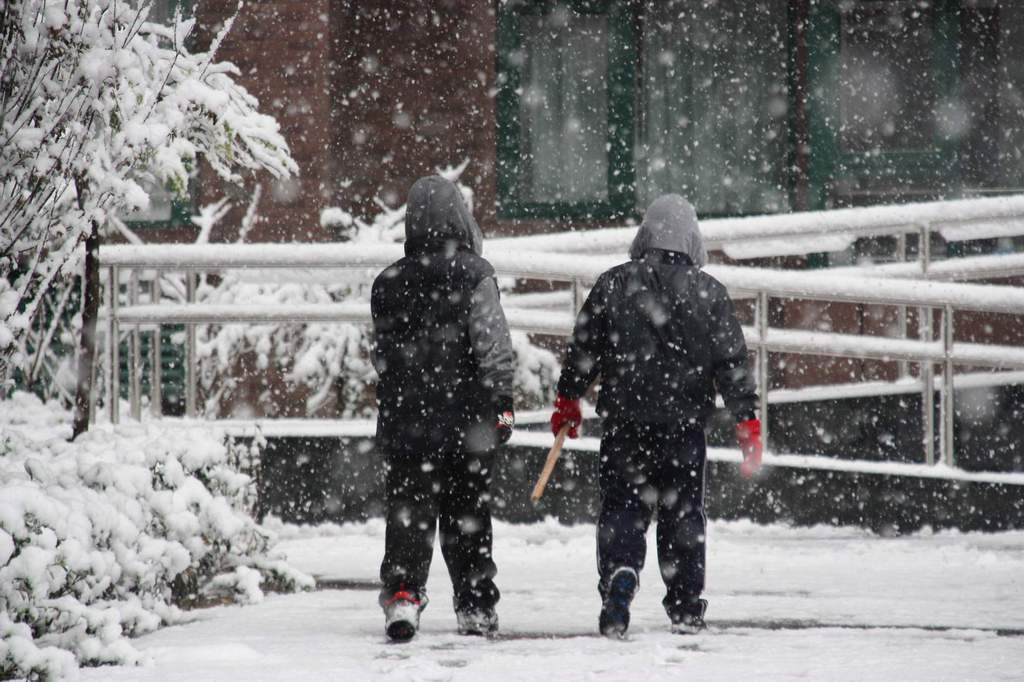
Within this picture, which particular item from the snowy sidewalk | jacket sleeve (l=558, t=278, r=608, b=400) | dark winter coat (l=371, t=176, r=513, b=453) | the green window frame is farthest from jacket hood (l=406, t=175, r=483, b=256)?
the green window frame

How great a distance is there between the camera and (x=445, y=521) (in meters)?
5.88

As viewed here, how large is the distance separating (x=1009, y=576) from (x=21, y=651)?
466 centimetres

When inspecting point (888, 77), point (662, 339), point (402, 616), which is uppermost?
point (888, 77)

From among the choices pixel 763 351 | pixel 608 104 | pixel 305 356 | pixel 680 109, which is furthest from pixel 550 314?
pixel 680 109

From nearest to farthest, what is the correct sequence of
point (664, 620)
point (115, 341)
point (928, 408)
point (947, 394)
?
point (664, 620) < point (115, 341) < point (947, 394) < point (928, 408)

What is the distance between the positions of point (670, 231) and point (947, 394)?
3.28 metres

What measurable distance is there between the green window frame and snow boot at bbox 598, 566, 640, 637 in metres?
7.19

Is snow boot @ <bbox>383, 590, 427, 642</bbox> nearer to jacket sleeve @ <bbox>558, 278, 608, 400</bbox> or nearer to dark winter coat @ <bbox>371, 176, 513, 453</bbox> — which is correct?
dark winter coat @ <bbox>371, 176, 513, 453</bbox>

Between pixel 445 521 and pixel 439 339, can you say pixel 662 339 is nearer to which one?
pixel 439 339

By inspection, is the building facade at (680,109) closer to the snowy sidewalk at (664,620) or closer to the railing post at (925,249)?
the railing post at (925,249)

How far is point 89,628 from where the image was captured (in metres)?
5.18

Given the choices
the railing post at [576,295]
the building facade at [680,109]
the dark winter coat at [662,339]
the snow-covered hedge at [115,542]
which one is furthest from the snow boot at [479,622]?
the building facade at [680,109]

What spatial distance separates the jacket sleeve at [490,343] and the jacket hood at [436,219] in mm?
272

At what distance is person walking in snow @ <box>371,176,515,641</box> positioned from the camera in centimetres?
576
